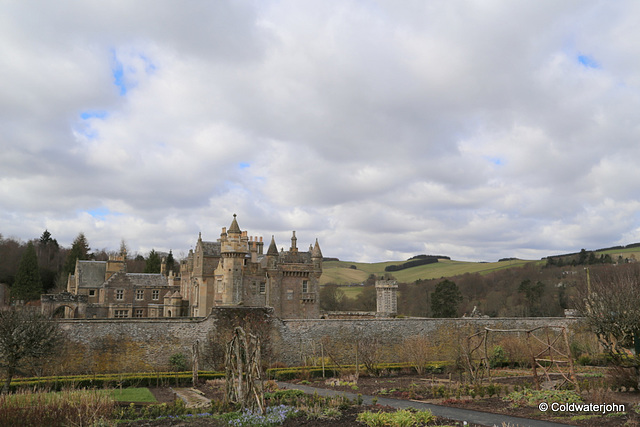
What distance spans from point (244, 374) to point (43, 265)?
8048 cm

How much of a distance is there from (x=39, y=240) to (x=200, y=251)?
66540 mm

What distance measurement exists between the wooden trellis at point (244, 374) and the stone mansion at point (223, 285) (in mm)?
23679

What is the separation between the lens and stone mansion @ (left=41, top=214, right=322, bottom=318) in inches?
1602

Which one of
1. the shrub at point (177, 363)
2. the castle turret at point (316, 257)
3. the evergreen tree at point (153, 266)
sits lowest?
the shrub at point (177, 363)

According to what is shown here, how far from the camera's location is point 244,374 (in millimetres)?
13961

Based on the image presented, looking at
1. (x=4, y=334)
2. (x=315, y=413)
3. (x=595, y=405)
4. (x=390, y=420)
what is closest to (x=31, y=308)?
(x=4, y=334)

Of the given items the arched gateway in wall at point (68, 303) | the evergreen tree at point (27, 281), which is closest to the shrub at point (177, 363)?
the arched gateway in wall at point (68, 303)

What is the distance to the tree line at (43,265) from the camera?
62.9 m

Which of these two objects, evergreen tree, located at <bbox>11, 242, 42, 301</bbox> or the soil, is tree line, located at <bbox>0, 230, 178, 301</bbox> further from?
the soil

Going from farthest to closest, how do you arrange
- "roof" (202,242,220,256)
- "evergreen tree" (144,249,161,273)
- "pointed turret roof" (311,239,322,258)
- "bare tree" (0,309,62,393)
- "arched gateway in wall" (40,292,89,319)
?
"evergreen tree" (144,249,161,273) → "pointed turret roof" (311,239,322,258) → "roof" (202,242,220,256) → "arched gateway in wall" (40,292,89,319) → "bare tree" (0,309,62,393)

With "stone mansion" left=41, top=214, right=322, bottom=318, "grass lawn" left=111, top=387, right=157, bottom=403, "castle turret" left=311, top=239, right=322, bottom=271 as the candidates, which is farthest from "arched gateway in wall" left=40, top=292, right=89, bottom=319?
"grass lawn" left=111, top=387, right=157, bottom=403

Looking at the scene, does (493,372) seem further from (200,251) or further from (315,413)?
(200,251)

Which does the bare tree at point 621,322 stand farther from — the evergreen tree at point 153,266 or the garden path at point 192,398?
the evergreen tree at point 153,266

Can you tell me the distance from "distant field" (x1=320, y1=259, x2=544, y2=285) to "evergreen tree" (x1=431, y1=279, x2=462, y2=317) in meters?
44.2
